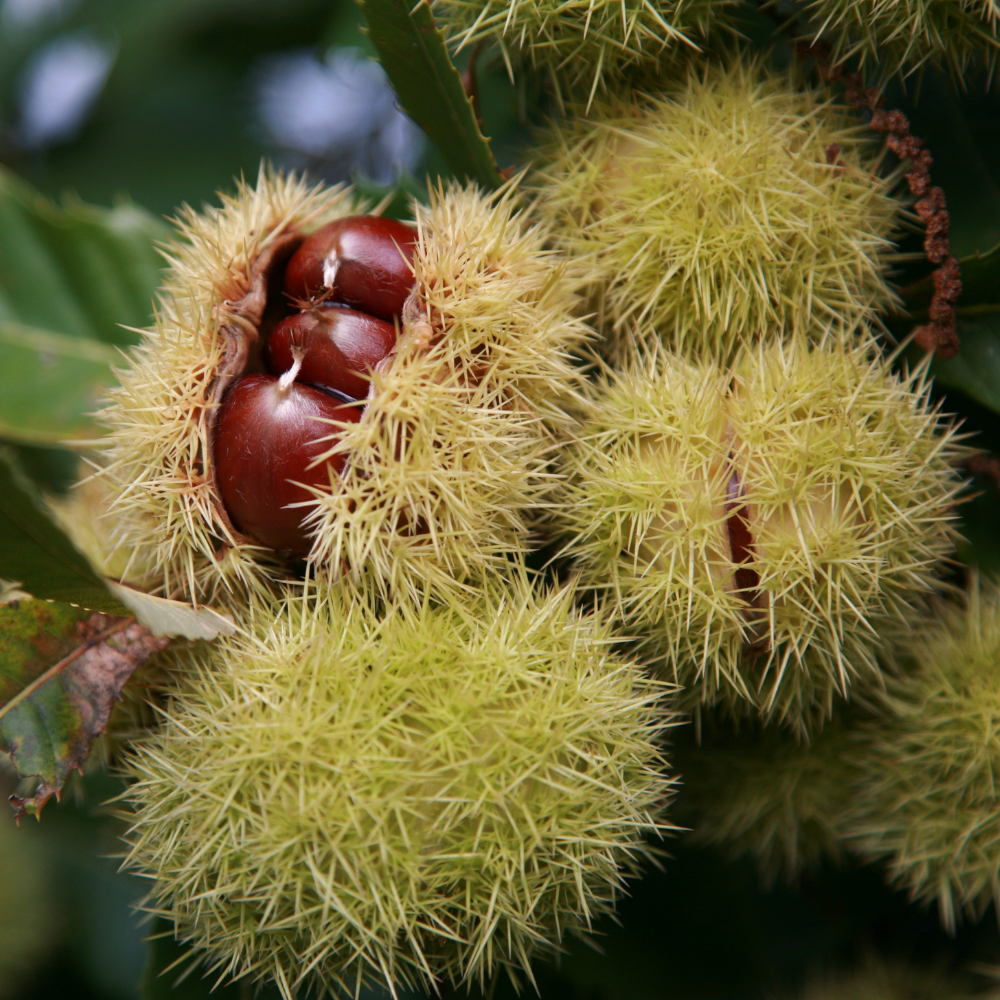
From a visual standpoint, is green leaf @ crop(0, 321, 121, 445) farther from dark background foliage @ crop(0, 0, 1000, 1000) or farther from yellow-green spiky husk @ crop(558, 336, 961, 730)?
yellow-green spiky husk @ crop(558, 336, 961, 730)

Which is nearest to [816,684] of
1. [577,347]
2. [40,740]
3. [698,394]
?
[698,394]

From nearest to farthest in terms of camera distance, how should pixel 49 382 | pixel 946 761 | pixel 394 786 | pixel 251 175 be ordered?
pixel 394 786
pixel 946 761
pixel 49 382
pixel 251 175

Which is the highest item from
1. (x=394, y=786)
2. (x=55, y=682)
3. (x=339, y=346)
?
(x=339, y=346)

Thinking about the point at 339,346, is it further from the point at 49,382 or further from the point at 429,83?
the point at 49,382

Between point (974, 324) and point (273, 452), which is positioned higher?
point (273, 452)

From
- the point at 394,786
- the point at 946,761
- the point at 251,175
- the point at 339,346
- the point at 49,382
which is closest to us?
the point at 394,786

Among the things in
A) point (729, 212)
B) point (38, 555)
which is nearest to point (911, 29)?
point (729, 212)

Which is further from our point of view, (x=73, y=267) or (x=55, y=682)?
(x=73, y=267)
